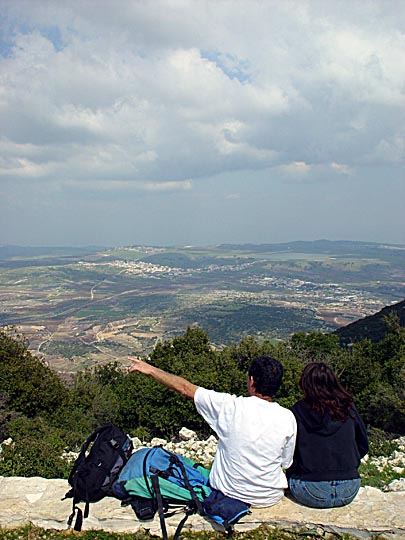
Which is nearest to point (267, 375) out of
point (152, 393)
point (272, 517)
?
point (272, 517)

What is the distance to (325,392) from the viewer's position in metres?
4.47

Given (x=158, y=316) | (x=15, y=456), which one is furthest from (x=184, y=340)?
(x=158, y=316)

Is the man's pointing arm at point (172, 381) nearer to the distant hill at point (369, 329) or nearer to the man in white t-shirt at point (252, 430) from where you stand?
the man in white t-shirt at point (252, 430)

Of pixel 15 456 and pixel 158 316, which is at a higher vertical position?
pixel 15 456

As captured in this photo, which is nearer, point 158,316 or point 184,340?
point 184,340

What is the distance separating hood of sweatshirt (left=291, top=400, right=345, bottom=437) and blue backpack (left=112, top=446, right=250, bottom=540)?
3.77 feet

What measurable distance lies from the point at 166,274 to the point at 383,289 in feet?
280

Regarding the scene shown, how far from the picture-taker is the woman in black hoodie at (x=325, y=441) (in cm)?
449

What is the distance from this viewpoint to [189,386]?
4.70 m

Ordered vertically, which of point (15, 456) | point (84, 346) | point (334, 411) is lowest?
point (84, 346)

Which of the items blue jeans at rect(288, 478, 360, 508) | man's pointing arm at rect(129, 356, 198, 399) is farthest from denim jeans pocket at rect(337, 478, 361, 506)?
man's pointing arm at rect(129, 356, 198, 399)

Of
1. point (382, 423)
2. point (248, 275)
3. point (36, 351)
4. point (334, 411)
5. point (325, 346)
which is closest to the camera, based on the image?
point (334, 411)

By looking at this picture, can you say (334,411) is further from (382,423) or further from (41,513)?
(382,423)

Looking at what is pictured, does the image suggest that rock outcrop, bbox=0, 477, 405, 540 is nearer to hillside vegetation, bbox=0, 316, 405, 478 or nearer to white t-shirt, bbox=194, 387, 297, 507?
white t-shirt, bbox=194, 387, 297, 507
